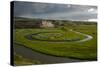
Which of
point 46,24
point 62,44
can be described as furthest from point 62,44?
A: point 46,24

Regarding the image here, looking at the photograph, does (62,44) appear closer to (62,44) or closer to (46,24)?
(62,44)

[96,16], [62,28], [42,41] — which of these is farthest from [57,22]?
[96,16]

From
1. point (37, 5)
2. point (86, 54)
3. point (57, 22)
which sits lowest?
point (86, 54)

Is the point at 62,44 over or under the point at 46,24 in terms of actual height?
under

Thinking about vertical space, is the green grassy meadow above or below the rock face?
below

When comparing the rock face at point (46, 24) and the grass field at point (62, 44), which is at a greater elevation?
the rock face at point (46, 24)

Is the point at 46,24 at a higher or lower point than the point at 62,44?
higher

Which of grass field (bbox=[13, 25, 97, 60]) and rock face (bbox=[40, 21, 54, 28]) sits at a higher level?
rock face (bbox=[40, 21, 54, 28])

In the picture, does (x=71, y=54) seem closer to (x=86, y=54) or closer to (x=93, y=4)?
(x=86, y=54)
